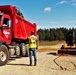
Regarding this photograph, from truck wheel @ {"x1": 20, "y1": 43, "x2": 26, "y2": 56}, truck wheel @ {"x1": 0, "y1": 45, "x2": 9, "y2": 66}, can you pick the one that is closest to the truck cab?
truck wheel @ {"x1": 0, "y1": 45, "x2": 9, "y2": 66}

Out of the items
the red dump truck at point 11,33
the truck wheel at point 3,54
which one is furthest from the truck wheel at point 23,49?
the truck wheel at point 3,54

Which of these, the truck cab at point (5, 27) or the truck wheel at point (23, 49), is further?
the truck wheel at point (23, 49)

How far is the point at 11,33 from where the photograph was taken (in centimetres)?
1545

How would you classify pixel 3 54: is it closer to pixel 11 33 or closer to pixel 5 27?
pixel 5 27

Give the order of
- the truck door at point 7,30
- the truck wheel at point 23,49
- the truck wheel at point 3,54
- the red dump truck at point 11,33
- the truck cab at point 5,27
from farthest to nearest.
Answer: the truck wheel at point 23,49
the truck door at point 7,30
the truck cab at point 5,27
the red dump truck at point 11,33
the truck wheel at point 3,54

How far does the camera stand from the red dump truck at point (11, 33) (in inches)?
536

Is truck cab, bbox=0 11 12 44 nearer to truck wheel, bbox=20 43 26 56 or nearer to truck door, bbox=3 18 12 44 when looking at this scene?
truck door, bbox=3 18 12 44

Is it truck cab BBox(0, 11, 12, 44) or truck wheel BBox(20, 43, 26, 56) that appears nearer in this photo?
truck cab BBox(0, 11, 12, 44)

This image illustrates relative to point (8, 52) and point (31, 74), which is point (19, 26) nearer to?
point (8, 52)

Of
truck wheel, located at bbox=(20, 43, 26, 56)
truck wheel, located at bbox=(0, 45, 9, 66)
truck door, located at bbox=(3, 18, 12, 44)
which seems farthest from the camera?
truck wheel, located at bbox=(20, 43, 26, 56)

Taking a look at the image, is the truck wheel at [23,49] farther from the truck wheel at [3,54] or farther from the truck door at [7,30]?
the truck wheel at [3,54]

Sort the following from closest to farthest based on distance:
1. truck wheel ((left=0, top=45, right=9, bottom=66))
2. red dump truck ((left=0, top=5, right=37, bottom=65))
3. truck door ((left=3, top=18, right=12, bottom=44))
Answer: truck wheel ((left=0, top=45, right=9, bottom=66)) < red dump truck ((left=0, top=5, right=37, bottom=65)) < truck door ((left=3, top=18, right=12, bottom=44))

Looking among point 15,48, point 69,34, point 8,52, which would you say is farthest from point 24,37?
point 69,34

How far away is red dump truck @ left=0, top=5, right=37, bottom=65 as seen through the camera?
44.7 feet
